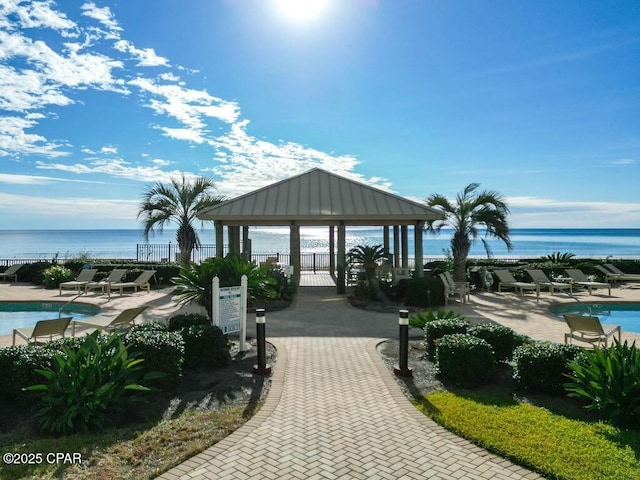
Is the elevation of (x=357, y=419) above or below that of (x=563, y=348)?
below

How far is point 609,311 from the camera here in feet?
46.4

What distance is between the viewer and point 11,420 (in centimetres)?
535

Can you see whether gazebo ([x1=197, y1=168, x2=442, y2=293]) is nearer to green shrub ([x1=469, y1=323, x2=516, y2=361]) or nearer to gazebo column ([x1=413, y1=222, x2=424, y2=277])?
gazebo column ([x1=413, y1=222, x2=424, y2=277])

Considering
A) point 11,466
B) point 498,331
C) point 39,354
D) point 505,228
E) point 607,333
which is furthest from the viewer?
point 505,228

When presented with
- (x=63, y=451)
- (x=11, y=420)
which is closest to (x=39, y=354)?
(x=11, y=420)

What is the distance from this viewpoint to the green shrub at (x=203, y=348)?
23.3 ft

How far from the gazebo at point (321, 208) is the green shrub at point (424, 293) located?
1.39m

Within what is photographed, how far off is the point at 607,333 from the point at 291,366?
5.67 m

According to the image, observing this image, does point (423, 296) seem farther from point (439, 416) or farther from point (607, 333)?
point (439, 416)

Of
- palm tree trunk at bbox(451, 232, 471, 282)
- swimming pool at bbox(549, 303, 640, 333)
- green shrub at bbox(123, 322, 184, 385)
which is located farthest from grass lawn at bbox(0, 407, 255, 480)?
palm tree trunk at bbox(451, 232, 471, 282)

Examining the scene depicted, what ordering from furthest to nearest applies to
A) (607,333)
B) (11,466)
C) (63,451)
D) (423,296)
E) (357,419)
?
(423,296)
(607,333)
(357,419)
(63,451)
(11,466)

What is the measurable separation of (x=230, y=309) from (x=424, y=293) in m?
7.53

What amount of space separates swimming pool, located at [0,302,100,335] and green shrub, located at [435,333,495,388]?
37.8ft

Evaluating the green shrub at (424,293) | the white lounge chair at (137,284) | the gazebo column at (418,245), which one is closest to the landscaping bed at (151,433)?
the green shrub at (424,293)
